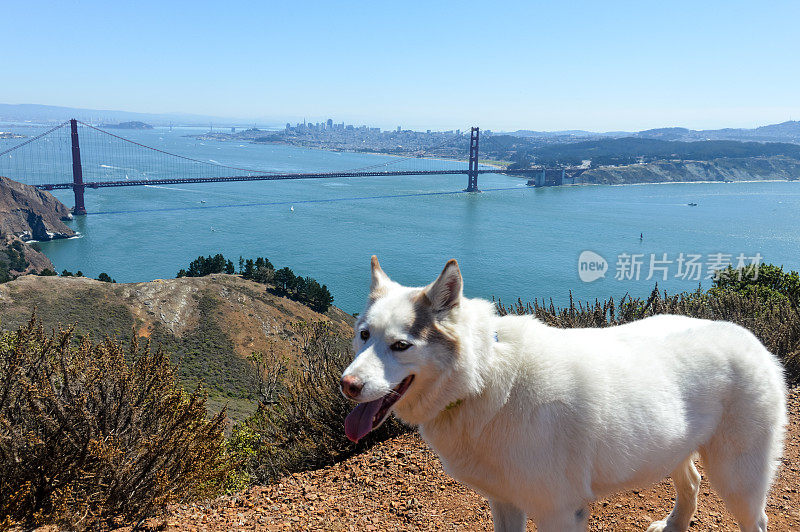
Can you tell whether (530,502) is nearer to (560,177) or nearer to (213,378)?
(213,378)

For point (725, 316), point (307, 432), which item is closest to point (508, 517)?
point (307, 432)

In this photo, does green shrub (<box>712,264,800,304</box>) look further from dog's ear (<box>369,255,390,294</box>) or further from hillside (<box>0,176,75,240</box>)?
hillside (<box>0,176,75,240</box>)

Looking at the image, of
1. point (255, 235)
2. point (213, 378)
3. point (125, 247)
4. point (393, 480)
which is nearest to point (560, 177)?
point (255, 235)

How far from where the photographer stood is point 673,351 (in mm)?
2086

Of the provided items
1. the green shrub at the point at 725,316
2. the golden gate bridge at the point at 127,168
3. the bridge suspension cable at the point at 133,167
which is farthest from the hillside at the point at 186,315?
the bridge suspension cable at the point at 133,167

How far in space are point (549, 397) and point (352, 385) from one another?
0.70 metres

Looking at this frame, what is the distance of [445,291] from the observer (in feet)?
5.84

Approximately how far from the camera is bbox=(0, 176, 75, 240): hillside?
60.0m

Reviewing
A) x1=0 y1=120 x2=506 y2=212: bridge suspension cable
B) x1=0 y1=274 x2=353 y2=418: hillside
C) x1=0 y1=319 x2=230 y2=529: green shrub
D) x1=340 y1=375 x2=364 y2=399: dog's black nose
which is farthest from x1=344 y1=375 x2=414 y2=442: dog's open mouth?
x1=0 y1=120 x2=506 y2=212: bridge suspension cable

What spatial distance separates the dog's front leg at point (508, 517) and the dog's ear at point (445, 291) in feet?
3.09

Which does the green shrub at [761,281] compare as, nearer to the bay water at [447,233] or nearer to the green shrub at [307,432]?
the green shrub at [307,432]

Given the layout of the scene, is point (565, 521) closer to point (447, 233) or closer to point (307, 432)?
point (307, 432)

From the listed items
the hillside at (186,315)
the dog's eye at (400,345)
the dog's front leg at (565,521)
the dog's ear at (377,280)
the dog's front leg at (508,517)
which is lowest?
the hillside at (186,315)

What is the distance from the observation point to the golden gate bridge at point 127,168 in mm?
72469
